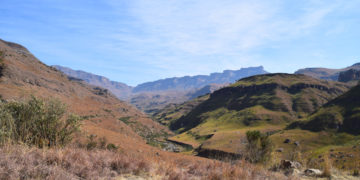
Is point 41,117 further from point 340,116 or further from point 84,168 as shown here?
point 340,116

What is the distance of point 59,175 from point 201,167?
5350 millimetres

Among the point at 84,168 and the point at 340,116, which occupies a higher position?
the point at 340,116

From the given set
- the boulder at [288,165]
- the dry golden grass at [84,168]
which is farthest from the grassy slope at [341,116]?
the dry golden grass at [84,168]

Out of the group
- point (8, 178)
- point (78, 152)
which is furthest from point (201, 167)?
point (8, 178)

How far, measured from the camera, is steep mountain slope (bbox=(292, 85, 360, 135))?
367 ft

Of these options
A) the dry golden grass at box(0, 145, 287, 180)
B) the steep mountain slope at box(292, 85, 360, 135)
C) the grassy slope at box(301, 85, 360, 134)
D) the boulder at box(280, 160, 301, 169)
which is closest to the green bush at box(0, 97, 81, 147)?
the dry golden grass at box(0, 145, 287, 180)

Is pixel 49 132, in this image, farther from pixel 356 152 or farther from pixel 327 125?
pixel 327 125

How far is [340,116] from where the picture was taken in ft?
395

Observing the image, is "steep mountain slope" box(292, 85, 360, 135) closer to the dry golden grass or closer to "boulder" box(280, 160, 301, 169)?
"boulder" box(280, 160, 301, 169)

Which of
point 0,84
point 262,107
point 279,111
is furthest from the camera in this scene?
point 262,107

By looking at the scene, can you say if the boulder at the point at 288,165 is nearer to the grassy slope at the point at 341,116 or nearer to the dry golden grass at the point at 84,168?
the dry golden grass at the point at 84,168

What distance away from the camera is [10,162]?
570cm

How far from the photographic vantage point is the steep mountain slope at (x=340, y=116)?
112 metres

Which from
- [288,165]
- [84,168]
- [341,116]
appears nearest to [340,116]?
[341,116]
